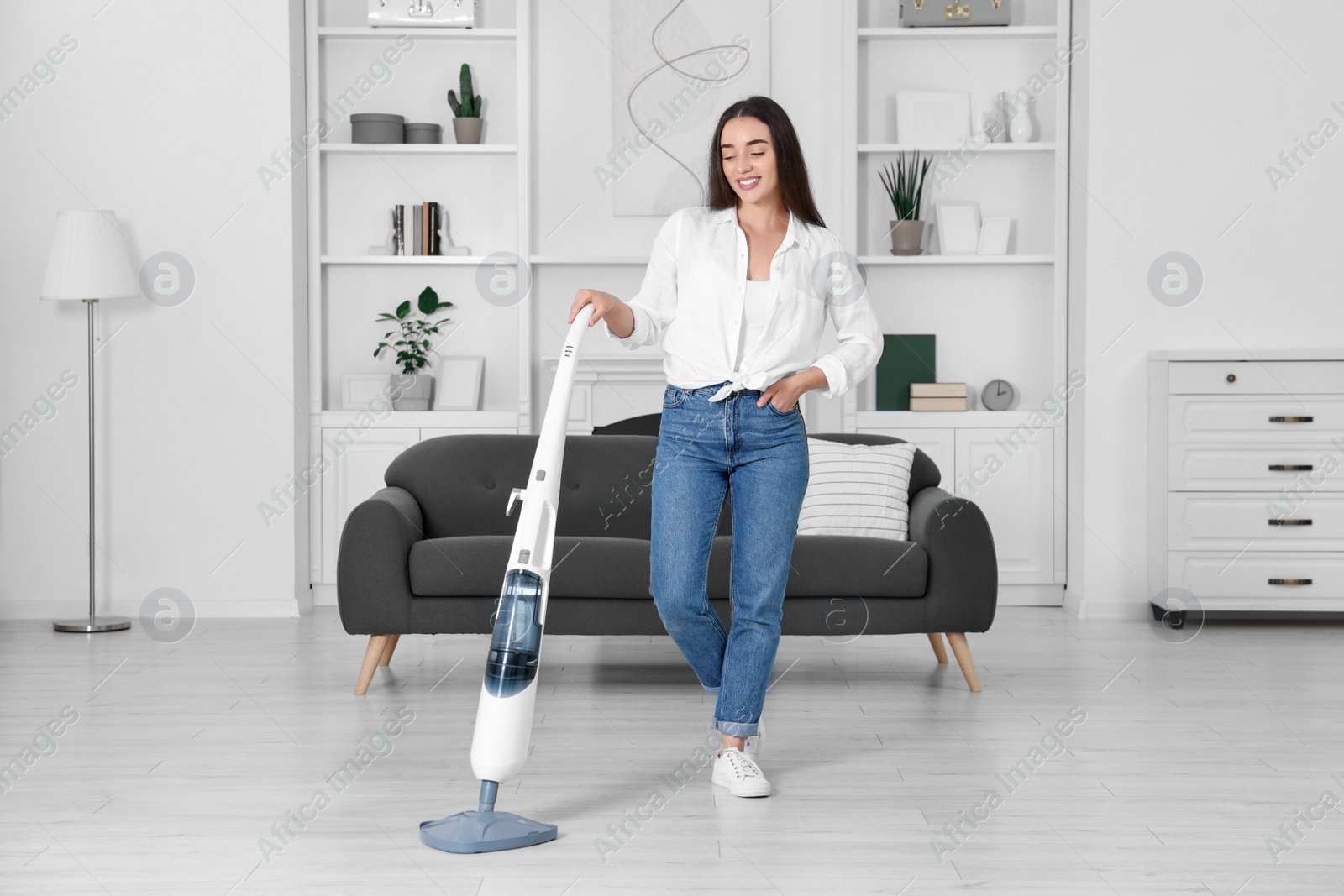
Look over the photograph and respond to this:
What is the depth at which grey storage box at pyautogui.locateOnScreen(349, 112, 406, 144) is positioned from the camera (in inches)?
202

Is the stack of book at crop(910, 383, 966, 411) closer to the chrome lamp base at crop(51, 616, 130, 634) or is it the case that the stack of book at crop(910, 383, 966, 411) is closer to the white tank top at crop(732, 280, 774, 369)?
the white tank top at crop(732, 280, 774, 369)

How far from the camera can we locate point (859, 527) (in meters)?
3.78

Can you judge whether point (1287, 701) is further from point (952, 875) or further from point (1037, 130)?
point (1037, 130)

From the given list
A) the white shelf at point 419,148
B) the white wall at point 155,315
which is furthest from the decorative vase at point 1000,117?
the white wall at point 155,315

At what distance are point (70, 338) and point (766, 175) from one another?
3.37 meters

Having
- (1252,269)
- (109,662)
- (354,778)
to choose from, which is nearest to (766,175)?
(354,778)

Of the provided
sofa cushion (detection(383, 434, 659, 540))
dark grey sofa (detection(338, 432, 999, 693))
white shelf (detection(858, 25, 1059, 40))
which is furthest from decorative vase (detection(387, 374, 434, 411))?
white shelf (detection(858, 25, 1059, 40))

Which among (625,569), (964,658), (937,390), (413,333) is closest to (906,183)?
(937,390)

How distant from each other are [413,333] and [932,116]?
237 centimetres

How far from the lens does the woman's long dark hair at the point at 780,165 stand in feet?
8.12

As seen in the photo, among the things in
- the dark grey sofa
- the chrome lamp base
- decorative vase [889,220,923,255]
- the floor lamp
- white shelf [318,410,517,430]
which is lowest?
the chrome lamp base

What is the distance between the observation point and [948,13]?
521 cm

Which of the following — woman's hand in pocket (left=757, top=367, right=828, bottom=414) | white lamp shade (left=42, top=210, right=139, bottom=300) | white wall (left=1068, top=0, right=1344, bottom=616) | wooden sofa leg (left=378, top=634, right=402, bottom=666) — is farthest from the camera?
white wall (left=1068, top=0, right=1344, bottom=616)

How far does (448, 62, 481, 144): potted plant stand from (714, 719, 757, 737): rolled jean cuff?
3399 millimetres
